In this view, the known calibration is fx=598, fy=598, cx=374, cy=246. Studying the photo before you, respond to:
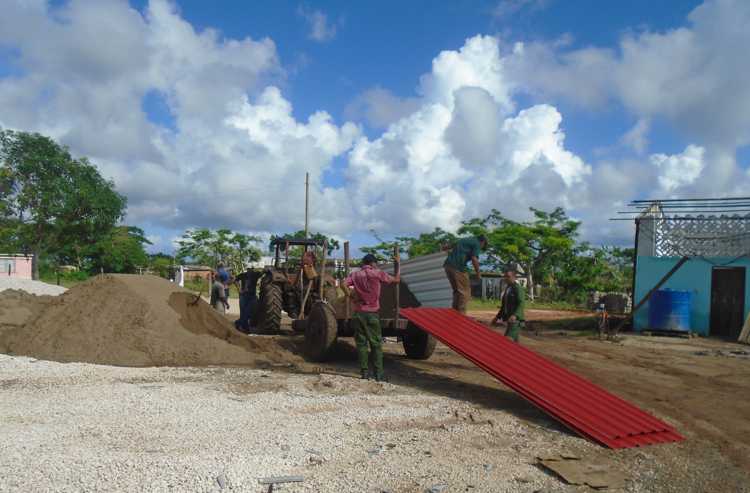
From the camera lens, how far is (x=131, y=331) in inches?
353

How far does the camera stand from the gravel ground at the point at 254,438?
3955 mm

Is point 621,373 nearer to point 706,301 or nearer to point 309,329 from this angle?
point 309,329

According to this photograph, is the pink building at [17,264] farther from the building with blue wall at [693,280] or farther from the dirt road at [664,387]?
Result: the building with blue wall at [693,280]

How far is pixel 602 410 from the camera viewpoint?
5.79 metres

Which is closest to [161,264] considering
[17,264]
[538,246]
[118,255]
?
[118,255]

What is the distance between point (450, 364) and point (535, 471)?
5177 millimetres

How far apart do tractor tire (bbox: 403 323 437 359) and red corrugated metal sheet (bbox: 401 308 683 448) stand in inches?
66.4

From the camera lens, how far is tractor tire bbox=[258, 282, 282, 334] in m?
11.3

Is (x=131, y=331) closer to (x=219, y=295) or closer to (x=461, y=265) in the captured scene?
(x=219, y=295)

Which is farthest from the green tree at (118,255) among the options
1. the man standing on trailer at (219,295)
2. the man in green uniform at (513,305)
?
the man in green uniform at (513,305)

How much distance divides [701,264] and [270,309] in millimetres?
11752

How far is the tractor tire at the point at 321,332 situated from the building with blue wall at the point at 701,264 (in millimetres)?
10581

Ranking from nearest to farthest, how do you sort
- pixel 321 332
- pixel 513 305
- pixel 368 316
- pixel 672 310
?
1. pixel 368 316
2. pixel 513 305
3. pixel 321 332
4. pixel 672 310

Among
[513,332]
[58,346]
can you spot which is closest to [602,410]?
[513,332]
